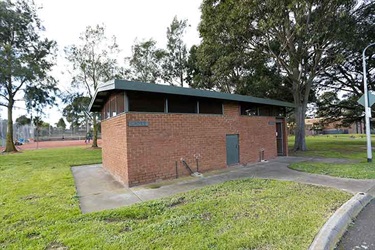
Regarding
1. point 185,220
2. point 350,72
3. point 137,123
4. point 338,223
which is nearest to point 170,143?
point 137,123

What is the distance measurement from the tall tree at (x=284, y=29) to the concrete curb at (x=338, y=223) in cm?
887

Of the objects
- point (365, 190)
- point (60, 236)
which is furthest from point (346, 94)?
point (60, 236)

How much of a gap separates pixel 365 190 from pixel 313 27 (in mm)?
9344

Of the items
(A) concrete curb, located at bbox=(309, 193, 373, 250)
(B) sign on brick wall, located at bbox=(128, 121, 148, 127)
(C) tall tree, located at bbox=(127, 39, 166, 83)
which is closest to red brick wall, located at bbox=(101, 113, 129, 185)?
(B) sign on brick wall, located at bbox=(128, 121, 148, 127)

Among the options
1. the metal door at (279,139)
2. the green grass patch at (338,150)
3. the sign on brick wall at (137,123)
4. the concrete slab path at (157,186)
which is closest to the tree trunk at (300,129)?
the green grass patch at (338,150)

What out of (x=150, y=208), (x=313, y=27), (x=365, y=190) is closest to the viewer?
(x=150, y=208)

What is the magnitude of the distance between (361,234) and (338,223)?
11.8 inches

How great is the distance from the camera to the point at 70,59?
67.5 feet

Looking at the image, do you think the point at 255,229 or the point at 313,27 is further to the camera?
the point at 313,27

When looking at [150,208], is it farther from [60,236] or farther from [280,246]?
[280,246]

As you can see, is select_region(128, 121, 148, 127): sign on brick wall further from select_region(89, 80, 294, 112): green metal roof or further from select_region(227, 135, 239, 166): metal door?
select_region(227, 135, 239, 166): metal door

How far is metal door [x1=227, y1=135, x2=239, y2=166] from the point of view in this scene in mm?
8945

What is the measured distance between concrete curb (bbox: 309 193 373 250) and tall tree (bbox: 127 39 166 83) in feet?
63.1

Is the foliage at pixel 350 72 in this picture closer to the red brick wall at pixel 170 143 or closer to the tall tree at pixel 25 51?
the red brick wall at pixel 170 143
